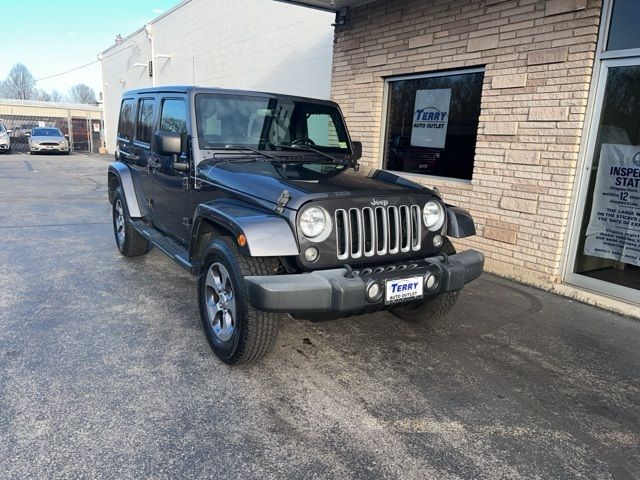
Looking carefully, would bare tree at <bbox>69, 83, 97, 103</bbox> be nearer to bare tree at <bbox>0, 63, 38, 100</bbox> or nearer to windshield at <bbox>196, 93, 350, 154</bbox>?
bare tree at <bbox>0, 63, 38, 100</bbox>

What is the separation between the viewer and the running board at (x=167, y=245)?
387 cm

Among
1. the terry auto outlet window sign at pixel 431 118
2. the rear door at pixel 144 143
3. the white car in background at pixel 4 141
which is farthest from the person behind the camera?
the white car in background at pixel 4 141

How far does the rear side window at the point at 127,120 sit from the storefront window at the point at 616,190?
519 cm

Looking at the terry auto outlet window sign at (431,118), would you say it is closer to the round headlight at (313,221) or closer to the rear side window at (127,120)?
the rear side window at (127,120)

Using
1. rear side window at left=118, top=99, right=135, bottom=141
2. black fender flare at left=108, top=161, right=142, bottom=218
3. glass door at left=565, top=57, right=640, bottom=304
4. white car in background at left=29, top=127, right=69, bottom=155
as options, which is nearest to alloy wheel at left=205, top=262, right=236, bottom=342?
black fender flare at left=108, top=161, right=142, bottom=218

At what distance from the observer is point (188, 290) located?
4.95m

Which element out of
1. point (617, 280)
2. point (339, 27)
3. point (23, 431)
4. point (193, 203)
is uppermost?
point (339, 27)

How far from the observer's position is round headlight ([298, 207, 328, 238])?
9.75 feet

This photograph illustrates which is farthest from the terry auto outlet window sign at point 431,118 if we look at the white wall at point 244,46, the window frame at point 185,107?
the window frame at point 185,107

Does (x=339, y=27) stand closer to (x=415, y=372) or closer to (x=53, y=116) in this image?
(x=415, y=372)

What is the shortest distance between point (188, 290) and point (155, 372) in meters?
1.77

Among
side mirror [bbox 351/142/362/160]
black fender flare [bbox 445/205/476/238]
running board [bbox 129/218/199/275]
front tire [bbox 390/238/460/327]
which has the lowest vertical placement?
front tire [bbox 390/238/460/327]

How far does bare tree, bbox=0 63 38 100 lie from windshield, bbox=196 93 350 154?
85.5 metres

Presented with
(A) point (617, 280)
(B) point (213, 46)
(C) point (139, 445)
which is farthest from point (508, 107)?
→ (B) point (213, 46)
